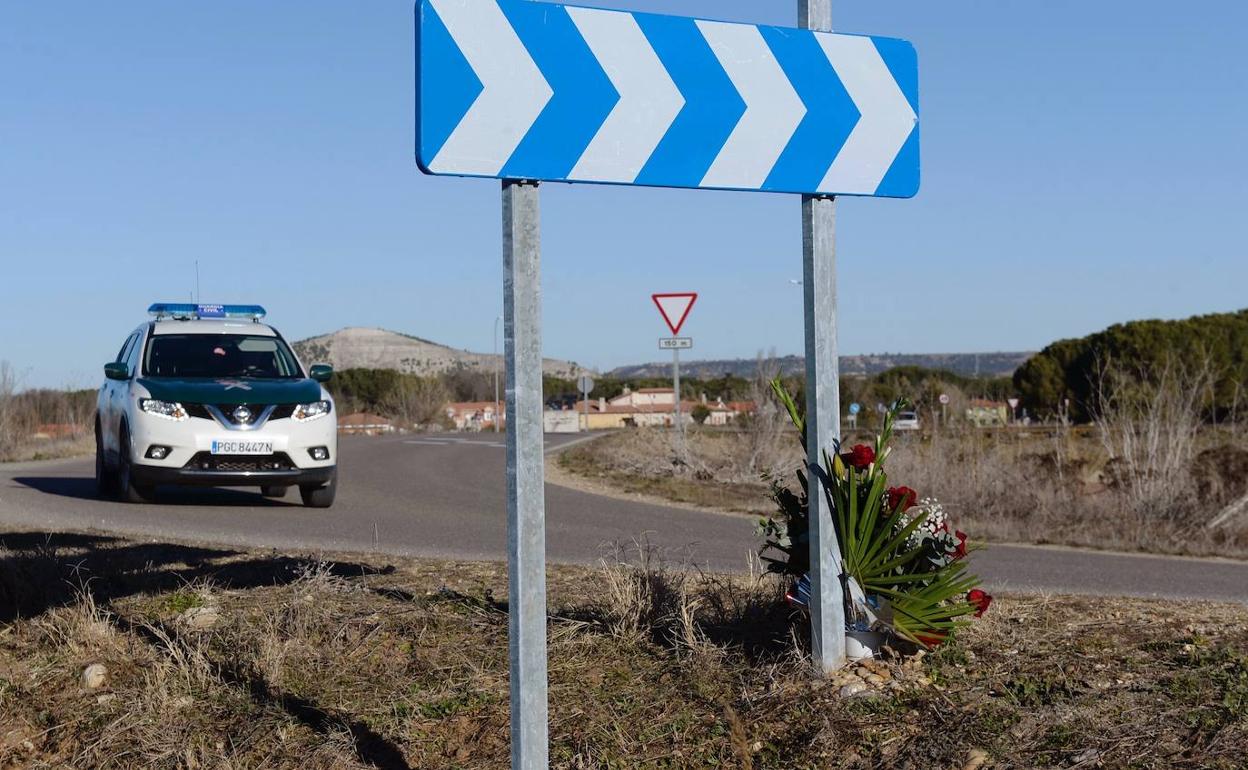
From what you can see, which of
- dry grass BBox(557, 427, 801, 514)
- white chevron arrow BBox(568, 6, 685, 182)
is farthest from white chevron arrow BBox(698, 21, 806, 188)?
dry grass BBox(557, 427, 801, 514)

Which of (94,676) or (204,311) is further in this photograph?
(204,311)

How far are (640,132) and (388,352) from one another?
158153mm

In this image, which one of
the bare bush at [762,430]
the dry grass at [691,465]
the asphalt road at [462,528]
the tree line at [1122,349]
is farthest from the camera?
the tree line at [1122,349]

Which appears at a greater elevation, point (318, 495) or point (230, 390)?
point (230, 390)

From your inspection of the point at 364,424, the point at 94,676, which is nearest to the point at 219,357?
the point at 94,676

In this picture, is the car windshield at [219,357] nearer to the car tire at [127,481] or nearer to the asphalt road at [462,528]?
the car tire at [127,481]

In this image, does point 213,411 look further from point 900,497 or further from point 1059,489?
point 1059,489

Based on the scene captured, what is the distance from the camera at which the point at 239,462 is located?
1197 centimetres

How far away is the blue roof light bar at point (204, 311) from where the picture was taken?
43.4 feet

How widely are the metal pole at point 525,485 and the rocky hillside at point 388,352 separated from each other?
140m

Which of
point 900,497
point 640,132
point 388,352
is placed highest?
point 388,352

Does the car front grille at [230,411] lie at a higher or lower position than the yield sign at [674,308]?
lower

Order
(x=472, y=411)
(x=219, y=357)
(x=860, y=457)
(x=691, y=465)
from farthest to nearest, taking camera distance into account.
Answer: (x=472, y=411)
(x=691, y=465)
(x=219, y=357)
(x=860, y=457)

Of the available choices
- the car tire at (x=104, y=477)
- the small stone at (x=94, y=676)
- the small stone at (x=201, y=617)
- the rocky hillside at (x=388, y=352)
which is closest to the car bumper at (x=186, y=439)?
the car tire at (x=104, y=477)
